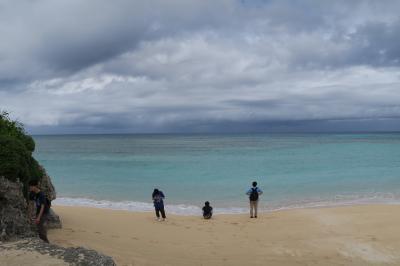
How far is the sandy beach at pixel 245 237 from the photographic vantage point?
11344 millimetres

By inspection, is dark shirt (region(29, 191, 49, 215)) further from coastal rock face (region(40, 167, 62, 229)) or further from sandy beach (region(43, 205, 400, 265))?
coastal rock face (region(40, 167, 62, 229))

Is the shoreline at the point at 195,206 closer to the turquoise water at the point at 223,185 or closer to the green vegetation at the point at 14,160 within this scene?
the turquoise water at the point at 223,185

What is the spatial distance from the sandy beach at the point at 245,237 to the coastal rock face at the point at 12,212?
1.97 m

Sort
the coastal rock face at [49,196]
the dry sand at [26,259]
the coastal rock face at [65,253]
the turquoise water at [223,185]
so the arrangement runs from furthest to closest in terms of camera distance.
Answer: the turquoise water at [223,185]
the coastal rock face at [49,196]
the coastal rock face at [65,253]
the dry sand at [26,259]

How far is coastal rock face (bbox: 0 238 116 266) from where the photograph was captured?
7196 mm

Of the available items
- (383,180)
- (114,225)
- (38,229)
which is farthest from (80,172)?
(38,229)

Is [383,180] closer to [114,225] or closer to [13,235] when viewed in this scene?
[114,225]

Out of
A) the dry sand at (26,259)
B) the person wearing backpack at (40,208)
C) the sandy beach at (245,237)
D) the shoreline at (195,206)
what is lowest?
the shoreline at (195,206)

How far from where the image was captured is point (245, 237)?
1441 cm

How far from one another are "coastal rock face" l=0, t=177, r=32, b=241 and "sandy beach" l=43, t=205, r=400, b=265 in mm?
1969

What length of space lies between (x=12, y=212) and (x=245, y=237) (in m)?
8.28

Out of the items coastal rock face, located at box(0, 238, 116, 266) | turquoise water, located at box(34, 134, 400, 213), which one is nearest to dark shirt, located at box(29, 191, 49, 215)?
coastal rock face, located at box(0, 238, 116, 266)

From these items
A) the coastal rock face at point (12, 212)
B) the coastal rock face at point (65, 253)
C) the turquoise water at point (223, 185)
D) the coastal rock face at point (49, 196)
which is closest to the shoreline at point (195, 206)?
the turquoise water at point (223, 185)

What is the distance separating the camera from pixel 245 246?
42.4ft
